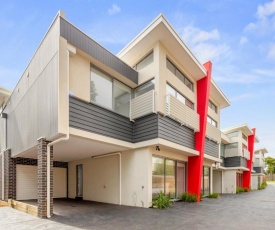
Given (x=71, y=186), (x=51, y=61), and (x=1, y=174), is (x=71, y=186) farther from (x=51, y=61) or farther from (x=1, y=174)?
(x=51, y=61)

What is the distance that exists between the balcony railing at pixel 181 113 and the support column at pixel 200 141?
0.46 meters

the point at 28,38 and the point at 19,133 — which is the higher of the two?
the point at 28,38

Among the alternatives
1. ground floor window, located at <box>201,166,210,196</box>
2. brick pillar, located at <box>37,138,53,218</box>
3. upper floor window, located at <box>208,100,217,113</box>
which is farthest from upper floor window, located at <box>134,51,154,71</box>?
ground floor window, located at <box>201,166,210,196</box>

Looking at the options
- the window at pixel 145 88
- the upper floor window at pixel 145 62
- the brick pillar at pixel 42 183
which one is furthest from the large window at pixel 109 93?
the brick pillar at pixel 42 183

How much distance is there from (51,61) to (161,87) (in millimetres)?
5106

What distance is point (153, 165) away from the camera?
1180cm

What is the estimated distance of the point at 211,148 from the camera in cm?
1752

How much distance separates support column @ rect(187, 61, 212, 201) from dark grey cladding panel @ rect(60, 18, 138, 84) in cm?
512

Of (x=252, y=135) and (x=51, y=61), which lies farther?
(x=252, y=135)

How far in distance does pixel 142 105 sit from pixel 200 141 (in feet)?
16.5

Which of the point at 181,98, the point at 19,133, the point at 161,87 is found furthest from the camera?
the point at 181,98

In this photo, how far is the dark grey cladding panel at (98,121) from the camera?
363 inches

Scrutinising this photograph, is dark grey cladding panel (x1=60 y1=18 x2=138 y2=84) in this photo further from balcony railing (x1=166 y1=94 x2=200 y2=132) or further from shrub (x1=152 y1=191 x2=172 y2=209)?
shrub (x1=152 y1=191 x2=172 y2=209)

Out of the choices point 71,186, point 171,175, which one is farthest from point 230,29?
point 71,186
